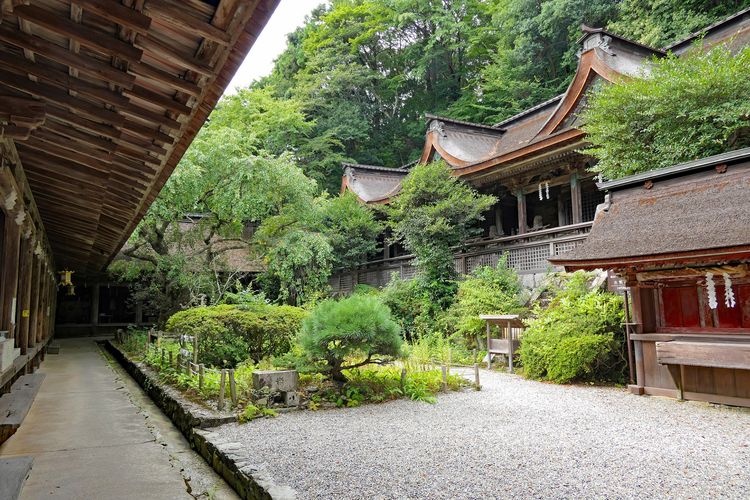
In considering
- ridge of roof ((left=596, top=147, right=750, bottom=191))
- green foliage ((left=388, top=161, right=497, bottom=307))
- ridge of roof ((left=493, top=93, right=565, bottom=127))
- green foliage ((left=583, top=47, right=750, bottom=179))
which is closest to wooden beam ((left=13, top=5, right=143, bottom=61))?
ridge of roof ((left=596, top=147, right=750, bottom=191))

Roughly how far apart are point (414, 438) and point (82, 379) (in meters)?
8.25

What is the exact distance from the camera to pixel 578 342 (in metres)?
9.15

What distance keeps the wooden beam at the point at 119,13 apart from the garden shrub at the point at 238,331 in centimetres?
759

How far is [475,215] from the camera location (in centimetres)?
Result: 1448

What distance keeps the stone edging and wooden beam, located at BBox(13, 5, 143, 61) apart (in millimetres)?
3206

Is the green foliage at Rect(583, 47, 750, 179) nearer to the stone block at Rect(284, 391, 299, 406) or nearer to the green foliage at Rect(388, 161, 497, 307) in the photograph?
the green foliage at Rect(388, 161, 497, 307)

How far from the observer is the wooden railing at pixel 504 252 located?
12.9m

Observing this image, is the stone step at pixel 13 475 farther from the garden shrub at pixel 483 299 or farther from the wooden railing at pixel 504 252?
the wooden railing at pixel 504 252

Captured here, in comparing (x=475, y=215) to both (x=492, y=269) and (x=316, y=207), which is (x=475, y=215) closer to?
(x=492, y=269)

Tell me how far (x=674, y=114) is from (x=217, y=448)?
389 inches

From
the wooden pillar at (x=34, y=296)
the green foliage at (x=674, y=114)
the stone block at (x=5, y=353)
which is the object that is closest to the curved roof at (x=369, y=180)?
the green foliage at (x=674, y=114)

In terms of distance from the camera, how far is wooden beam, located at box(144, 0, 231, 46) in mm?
2561

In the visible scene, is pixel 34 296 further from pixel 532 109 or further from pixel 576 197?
pixel 532 109

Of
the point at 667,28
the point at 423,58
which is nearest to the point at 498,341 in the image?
the point at 667,28
